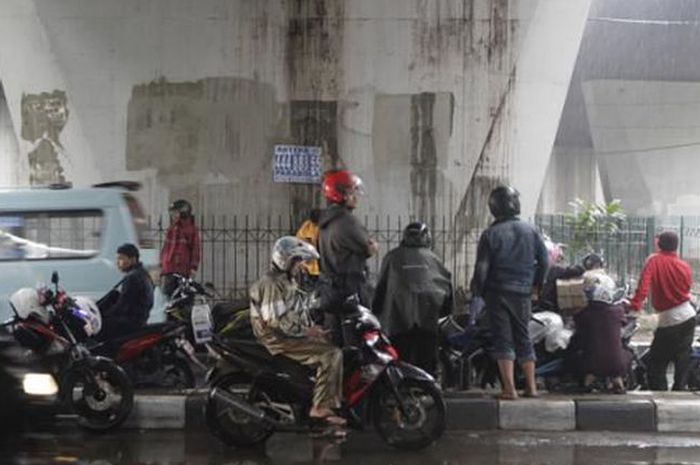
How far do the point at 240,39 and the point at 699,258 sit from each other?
12.0m

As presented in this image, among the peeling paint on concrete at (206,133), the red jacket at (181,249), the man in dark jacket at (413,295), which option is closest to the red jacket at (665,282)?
the man in dark jacket at (413,295)

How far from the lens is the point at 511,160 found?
12.3 meters

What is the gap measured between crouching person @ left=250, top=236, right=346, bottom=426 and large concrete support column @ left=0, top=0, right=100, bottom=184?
6.48 m

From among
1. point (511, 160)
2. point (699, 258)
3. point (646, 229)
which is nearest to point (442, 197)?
point (511, 160)

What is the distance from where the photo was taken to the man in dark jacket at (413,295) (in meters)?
7.40

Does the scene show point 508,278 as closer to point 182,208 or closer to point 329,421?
point 329,421

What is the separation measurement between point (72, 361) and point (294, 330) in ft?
6.04

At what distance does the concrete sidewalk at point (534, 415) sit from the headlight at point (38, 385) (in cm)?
289

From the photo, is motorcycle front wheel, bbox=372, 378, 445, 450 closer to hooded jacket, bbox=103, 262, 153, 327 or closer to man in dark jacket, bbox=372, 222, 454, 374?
man in dark jacket, bbox=372, 222, 454, 374

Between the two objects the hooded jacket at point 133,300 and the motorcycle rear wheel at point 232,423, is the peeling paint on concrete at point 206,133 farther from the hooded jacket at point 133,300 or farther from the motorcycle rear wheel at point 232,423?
the motorcycle rear wheel at point 232,423

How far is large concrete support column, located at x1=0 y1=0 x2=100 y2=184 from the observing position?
12.3 metres

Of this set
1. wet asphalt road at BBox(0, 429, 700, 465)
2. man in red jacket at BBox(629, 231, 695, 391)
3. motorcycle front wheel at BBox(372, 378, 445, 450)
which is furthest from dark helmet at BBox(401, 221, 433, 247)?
man in red jacket at BBox(629, 231, 695, 391)

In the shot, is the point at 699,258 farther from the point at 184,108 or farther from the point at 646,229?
the point at 184,108

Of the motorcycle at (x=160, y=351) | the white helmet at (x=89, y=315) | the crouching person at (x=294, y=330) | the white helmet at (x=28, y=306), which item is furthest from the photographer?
the motorcycle at (x=160, y=351)
